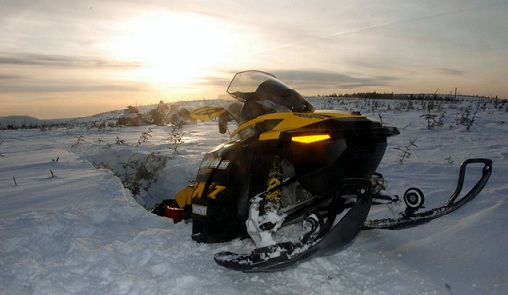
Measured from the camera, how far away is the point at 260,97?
362cm

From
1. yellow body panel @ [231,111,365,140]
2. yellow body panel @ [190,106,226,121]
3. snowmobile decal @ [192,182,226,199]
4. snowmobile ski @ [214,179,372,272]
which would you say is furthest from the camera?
yellow body panel @ [190,106,226,121]

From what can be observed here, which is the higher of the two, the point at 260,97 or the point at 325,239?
the point at 260,97

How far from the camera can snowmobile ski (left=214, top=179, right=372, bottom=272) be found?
2.59m

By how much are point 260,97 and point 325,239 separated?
1559 millimetres

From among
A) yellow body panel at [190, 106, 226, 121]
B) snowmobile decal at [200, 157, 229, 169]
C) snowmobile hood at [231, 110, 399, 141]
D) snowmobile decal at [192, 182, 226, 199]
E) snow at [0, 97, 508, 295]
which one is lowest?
snow at [0, 97, 508, 295]

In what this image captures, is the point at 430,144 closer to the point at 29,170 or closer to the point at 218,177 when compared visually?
the point at 218,177

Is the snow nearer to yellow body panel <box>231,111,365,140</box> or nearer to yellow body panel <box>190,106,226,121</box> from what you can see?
yellow body panel <box>231,111,365,140</box>

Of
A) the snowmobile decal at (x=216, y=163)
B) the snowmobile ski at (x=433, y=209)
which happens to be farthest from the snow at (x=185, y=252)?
the snowmobile decal at (x=216, y=163)

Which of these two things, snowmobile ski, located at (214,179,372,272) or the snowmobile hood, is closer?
snowmobile ski, located at (214,179,372,272)

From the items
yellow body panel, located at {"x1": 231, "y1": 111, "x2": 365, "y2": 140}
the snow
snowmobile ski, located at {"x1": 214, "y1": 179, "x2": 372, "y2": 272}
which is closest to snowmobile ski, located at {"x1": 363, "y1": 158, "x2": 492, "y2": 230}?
the snow

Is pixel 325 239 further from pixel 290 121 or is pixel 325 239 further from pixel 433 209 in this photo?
pixel 433 209

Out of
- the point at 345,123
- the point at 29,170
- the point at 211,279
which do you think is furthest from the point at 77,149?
the point at 345,123

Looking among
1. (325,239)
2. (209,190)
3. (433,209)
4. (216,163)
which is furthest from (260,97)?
(433,209)

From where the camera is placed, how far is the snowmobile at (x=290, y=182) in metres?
2.68
